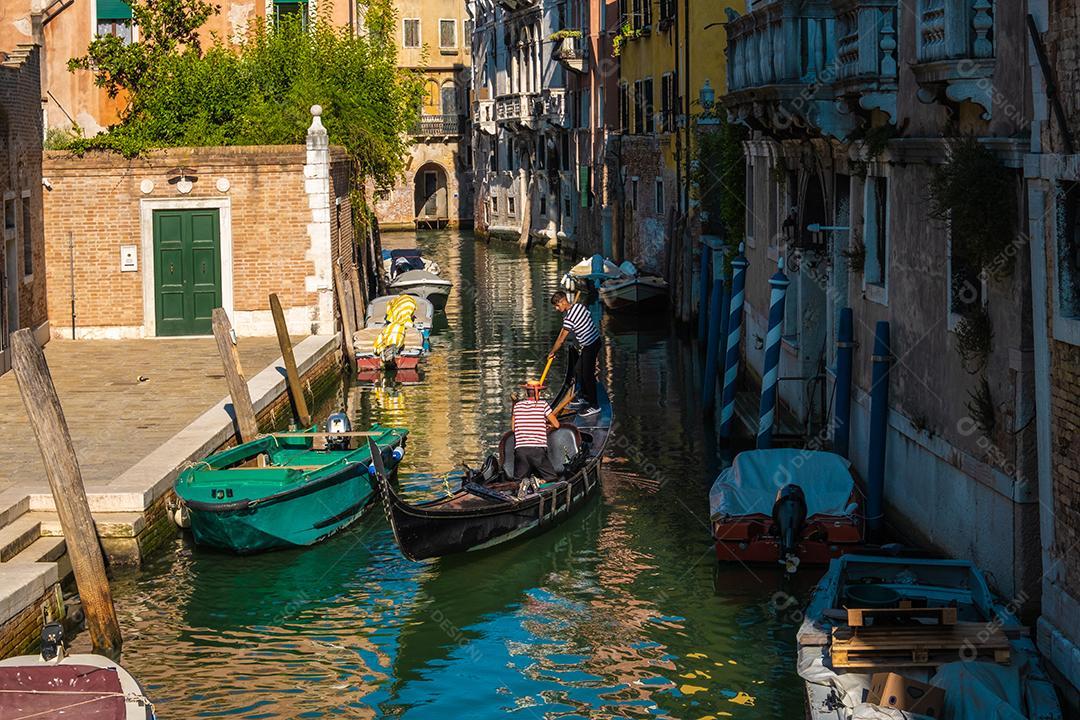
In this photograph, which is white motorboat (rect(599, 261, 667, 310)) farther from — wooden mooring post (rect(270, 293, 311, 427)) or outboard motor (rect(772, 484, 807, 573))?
outboard motor (rect(772, 484, 807, 573))

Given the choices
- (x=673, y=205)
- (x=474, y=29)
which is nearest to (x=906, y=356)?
(x=673, y=205)

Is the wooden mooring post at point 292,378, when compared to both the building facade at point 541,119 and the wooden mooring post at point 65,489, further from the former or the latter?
the building facade at point 541,119

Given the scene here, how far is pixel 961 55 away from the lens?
9.12 metres

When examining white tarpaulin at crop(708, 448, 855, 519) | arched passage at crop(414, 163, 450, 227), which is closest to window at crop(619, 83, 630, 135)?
arched passage at crop(414, 163, 450, 227)

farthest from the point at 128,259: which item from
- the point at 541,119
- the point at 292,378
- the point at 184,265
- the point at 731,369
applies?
the point at 541,119

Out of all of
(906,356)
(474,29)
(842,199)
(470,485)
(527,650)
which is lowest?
(527,650)

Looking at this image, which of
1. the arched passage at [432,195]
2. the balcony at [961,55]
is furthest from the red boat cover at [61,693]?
the arched passage at [432,195]

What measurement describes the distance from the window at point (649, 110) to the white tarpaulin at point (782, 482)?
19787mm

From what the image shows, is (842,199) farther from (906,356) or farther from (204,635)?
(204,635)

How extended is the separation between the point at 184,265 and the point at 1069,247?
49.4ft

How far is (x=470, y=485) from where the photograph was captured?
A: 1235cm

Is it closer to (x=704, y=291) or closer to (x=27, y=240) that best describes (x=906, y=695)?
(x=27, y=240)

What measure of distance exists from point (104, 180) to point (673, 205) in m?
11.7

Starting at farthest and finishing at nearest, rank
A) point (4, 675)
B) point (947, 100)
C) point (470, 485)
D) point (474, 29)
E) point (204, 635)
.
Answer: point (474, 29) → point (470, 485) → point (204, 635) → point (947, 100) → point (4, 675)
